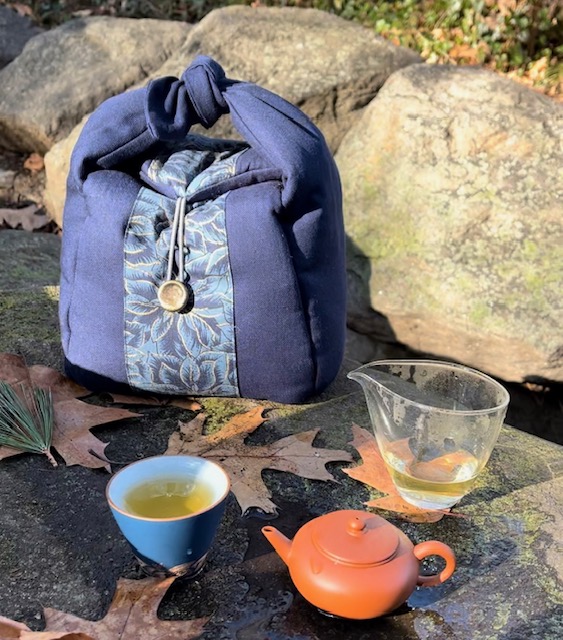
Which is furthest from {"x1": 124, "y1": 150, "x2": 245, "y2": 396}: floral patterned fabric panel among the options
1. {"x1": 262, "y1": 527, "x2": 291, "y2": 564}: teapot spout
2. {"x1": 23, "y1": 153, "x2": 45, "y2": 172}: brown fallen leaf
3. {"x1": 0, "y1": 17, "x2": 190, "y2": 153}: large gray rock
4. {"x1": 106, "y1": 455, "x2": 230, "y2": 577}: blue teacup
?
{"x1": 23, "y1": 153, "x2": 45, "y2": 172}: brown fallen leaf

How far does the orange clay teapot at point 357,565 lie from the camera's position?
106 centimetres

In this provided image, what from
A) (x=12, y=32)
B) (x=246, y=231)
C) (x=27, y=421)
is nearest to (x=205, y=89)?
(x=246, y=231)

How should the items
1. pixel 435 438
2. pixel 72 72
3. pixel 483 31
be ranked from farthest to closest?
pixel 483 31, pixel 72 72, pixel 435 438

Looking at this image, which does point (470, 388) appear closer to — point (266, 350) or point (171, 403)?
point (266, 350)

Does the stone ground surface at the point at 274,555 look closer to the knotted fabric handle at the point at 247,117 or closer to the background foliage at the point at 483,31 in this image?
the knotted fabric handle at the point at 247,117

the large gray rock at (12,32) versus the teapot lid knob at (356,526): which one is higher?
the teapot lid knob at (356,526)

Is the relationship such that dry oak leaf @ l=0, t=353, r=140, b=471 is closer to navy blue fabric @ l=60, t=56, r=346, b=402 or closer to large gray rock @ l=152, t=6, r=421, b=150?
navy blue fabric @ l=60, t=56, r=346, b=402

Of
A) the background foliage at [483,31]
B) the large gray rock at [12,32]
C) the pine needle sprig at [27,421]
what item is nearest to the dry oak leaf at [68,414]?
the pine needle sprig at [27,421]

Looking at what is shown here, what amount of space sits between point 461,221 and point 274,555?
162cm

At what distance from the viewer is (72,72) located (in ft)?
11.5

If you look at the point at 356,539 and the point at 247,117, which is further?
the point at 247,117

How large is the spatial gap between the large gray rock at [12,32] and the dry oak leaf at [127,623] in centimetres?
364

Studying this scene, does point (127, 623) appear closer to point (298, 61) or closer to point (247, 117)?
point (247, 117)

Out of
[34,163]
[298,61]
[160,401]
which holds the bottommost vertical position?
[34,163]
